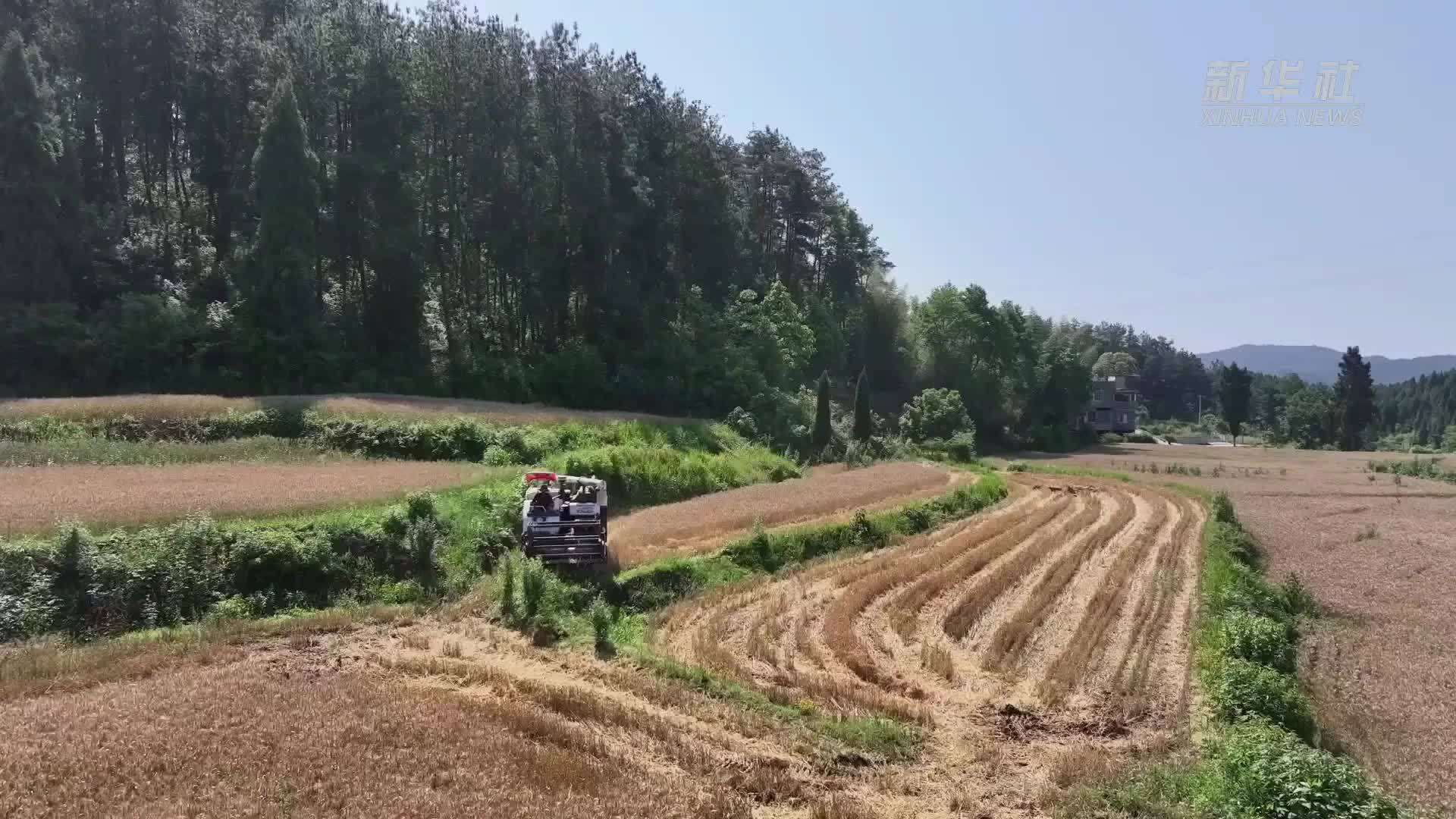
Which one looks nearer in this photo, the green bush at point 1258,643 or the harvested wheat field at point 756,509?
the green bush at point 1258,643

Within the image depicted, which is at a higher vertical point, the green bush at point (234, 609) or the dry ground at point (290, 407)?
the dry ground at point (290, 407)

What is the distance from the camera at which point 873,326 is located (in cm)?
7138

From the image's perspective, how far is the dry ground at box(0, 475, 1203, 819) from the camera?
27.3 ft

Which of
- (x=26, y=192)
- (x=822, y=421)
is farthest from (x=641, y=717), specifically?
(x=822, y=421)

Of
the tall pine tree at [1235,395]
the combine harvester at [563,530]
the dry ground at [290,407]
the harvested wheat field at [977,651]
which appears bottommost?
the harvested wheat field at [977,651]

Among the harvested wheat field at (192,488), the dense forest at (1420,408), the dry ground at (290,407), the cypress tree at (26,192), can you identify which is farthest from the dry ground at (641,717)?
the dense forest at (1420,408)

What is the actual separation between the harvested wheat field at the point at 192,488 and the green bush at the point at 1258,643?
56.5 ft

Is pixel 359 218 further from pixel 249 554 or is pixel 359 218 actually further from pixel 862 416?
pixel 862 416

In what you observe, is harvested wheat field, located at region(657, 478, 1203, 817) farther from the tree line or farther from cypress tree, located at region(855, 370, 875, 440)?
the tree line

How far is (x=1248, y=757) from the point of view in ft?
29.3

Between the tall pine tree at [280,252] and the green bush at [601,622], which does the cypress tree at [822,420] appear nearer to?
the tall pine tree at [280,252]

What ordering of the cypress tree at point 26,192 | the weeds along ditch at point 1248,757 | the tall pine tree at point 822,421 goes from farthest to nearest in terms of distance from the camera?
1. the tall pine tree at point 822,421
2. the cypress tree at point 26,192
3. the weeds along ditch at point 1248,757

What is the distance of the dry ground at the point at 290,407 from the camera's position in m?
25.2

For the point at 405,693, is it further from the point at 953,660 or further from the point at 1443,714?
the point at 1443,714
